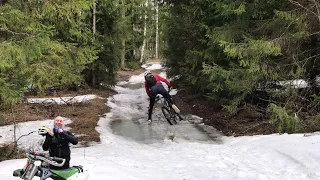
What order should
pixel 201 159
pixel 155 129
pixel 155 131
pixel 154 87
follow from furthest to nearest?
1. pixel 154 87
2. pixel 155 129
3. pixel 155 131
4. pixel 201 159

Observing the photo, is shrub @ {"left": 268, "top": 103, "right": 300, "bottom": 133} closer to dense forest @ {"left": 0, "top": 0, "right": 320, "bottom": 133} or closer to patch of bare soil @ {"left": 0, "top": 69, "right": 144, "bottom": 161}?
dense forest @ {"left": 0, "top": 0, "right": 320, "bottom": 133}

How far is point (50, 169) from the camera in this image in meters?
5.85

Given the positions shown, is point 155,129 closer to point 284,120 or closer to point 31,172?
point 284,120

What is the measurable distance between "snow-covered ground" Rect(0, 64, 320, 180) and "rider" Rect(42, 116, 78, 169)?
88cm

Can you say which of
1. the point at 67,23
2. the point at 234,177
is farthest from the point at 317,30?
the point at 67,23

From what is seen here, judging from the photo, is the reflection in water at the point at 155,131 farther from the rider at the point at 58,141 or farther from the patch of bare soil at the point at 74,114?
the rider at the point at 58,141

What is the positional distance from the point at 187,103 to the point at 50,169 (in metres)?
13.7

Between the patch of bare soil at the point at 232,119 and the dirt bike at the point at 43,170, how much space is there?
7.11m

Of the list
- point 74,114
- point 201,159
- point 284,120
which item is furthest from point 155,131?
point 284,120

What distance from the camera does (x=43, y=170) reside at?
Result: 5.70 metres

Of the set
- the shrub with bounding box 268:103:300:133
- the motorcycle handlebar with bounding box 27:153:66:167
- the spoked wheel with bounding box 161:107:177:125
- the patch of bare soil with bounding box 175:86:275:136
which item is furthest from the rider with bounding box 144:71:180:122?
the motorcycle handlebar with bounding box 27:153:66:167

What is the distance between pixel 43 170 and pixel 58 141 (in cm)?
58

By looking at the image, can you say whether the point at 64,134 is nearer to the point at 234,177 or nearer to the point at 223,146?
the point at 234,177

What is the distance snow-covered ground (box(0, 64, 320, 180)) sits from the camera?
7.24 meters
